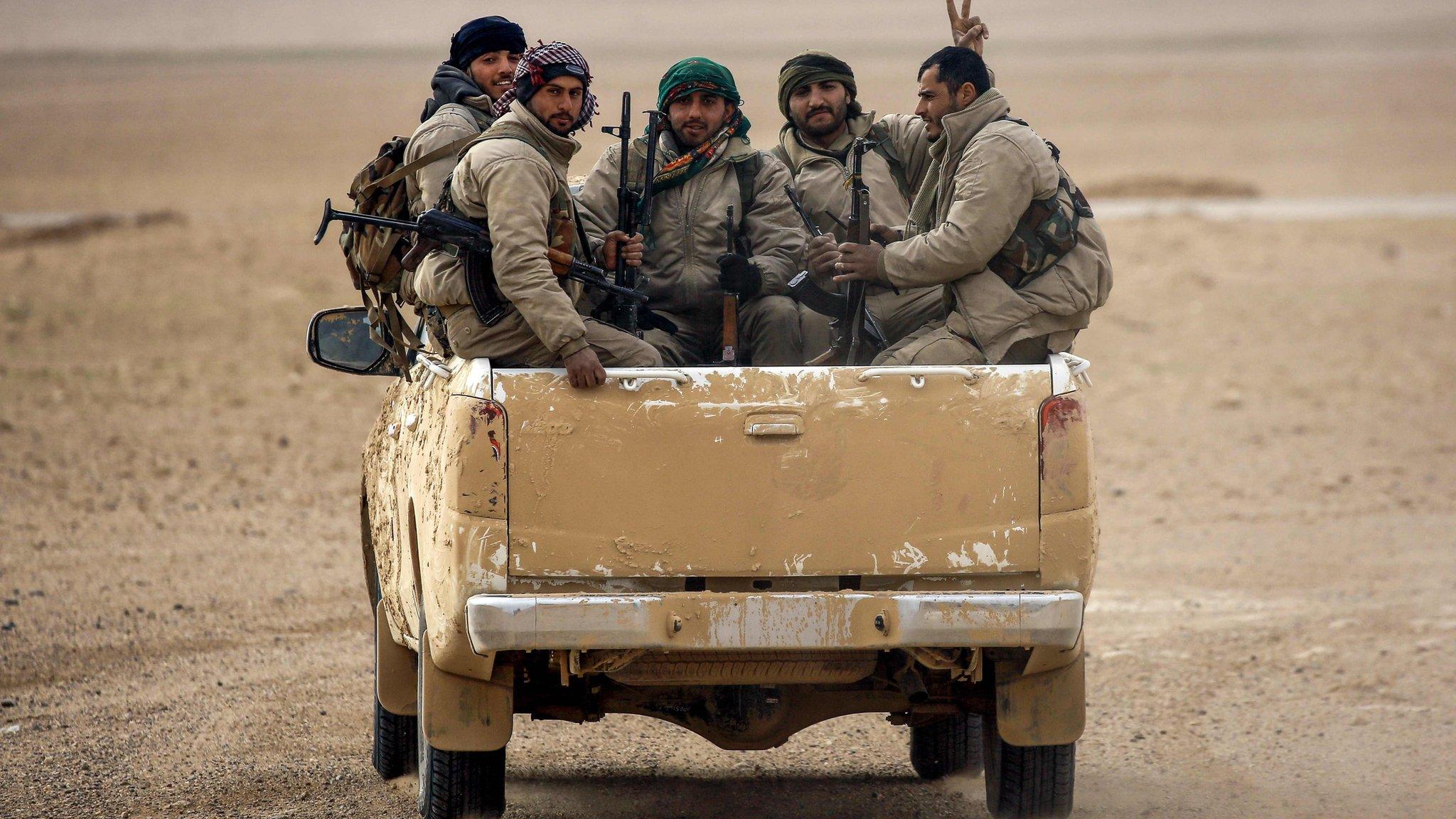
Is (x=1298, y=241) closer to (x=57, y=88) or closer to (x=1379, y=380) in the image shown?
(x=1379, y=380)

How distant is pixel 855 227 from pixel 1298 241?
54.8 ft

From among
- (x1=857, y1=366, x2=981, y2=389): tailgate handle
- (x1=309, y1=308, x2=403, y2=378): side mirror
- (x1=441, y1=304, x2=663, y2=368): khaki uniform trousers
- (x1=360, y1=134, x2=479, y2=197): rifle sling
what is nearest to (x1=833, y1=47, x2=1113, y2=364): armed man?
(x1=857, y1=366, x2=981, y2=389): tailgate handle

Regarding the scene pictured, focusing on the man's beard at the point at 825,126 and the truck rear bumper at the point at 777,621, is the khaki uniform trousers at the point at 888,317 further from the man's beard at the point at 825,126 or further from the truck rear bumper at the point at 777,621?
the truck rear bumper at the point at 777,621

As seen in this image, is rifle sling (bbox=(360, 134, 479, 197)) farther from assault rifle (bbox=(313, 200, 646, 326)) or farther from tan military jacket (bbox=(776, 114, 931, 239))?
tan military jacket (bbox=(776, 114, 931, 239))

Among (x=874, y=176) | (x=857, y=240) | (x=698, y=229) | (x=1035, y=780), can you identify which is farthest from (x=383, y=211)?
(x=1035, y=780)

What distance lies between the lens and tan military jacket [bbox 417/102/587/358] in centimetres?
469

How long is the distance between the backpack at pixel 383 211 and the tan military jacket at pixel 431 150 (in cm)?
3

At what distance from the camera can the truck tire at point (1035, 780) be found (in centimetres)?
512

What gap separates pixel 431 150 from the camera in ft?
18.1

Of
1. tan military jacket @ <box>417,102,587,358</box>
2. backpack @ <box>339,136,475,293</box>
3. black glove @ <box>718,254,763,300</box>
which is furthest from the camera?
black glove @ <box>718,254,763,300</box>

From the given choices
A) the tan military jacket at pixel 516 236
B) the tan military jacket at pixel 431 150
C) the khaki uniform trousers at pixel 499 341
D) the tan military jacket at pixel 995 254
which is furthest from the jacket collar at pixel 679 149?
the khaki uniform trousers at pixel 499 341

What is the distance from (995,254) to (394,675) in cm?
235

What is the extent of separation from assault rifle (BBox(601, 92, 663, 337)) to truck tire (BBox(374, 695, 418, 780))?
151cm

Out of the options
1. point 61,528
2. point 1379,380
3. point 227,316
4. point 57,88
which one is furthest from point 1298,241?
point 57,88
